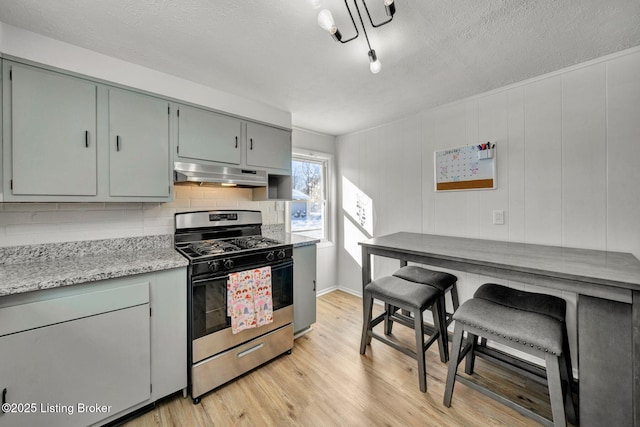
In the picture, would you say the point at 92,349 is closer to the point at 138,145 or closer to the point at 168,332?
the point at 168,332

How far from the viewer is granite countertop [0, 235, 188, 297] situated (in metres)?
1.29

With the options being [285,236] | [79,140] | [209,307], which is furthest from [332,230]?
[79,140]

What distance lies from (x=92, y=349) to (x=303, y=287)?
1531 mm

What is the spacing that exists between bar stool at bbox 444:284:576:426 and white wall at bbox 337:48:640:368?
543 mm

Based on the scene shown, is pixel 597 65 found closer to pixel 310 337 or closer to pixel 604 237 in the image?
pixel 604 237

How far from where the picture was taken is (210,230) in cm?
238

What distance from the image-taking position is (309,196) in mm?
3600

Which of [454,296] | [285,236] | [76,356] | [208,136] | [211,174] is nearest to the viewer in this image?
[76,356]

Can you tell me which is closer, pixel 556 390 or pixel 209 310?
pixel 556 390

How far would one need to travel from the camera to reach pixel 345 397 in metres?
1.75

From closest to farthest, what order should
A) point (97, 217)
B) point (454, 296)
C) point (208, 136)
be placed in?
point (97, 217) → point (208, 136) → point (454, 296)

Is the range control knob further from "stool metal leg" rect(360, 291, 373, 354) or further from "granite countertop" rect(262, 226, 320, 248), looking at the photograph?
"stool metal leg" rect(360, 291, 373, 354)

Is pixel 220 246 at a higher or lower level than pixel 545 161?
lower

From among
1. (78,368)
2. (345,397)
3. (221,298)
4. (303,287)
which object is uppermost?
(221,298)
